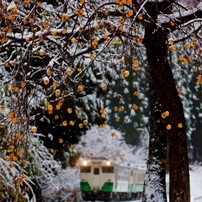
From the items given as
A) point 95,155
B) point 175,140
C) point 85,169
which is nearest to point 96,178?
point 85,169

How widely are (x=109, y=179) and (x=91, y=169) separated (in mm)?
1234

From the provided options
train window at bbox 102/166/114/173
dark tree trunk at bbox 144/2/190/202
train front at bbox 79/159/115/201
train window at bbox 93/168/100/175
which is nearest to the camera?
dark tree trunk at bbox 144/2/190/202

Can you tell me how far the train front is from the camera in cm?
2658

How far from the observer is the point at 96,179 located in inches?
1064

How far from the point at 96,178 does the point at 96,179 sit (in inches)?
2.8

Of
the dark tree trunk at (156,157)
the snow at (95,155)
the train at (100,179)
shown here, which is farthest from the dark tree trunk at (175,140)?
the train at (100,179)

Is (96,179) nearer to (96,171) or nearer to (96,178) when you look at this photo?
(96,178)

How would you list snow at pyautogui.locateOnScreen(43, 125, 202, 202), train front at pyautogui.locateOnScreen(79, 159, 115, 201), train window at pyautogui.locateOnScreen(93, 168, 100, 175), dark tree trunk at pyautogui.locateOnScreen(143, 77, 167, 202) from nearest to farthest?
dark tree trunk at pyautogui.locateOnScreen(143, 77, 167, 202)
snow at pyautogui.locateOnScreen(43, 125, 202, 202)
train front at pyautogui.locateOnScreen(79, 159, 115, 201)
train window at pyautogui.locateOnScreen(93, 168, 100, 175)

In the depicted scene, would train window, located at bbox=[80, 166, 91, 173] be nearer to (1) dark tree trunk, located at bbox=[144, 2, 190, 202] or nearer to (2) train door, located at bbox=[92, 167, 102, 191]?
(2) train door, located at bbox=[92, 167, 102, 191]

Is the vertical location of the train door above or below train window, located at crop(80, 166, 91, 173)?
below

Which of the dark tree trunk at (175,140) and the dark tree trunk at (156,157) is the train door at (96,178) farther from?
the dark tree trunk at (175,140)

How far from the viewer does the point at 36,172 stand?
38.6 feet

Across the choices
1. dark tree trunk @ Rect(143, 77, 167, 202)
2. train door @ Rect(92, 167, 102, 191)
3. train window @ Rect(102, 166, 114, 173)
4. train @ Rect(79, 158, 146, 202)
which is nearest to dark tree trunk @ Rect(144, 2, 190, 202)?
dark tree trunk @ Rect(143, 77, 167, 202)

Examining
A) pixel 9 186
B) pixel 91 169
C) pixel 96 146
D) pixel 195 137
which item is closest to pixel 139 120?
pixel 195 137
